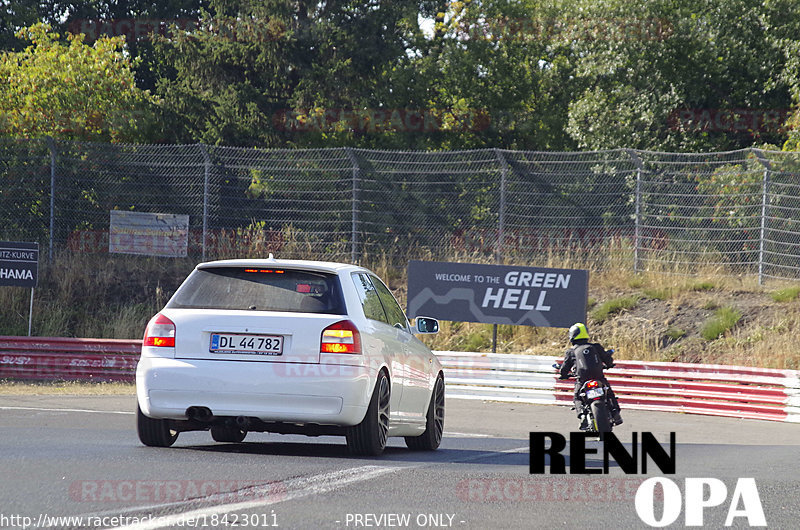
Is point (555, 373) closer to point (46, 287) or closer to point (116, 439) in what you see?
point (116, 439)

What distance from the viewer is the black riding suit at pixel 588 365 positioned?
46.0ft

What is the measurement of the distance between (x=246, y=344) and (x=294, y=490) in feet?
6.24

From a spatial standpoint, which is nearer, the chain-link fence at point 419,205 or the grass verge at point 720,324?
the grass verge at point 720,324

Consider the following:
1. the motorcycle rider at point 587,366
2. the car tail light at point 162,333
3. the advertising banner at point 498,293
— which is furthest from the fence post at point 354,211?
the car tail light at point 162,333

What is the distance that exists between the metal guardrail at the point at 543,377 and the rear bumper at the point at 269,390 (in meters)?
10.9

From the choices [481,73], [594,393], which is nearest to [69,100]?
[481,73]

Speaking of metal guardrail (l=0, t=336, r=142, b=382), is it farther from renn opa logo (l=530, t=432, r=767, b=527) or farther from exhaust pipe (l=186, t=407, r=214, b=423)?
exhaust pipe (l=186, t=407, r=214, b=423)

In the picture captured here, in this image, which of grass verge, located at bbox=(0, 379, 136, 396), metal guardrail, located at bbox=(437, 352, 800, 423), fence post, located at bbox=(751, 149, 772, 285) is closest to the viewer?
metal guardrail, located at bbox=(437, 352, 800, 423)

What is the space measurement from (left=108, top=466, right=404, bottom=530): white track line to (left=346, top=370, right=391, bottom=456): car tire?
1.67ft

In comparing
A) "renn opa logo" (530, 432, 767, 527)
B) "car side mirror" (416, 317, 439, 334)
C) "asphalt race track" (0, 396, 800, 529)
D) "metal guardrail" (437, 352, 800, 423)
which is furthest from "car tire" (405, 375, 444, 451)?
"metal guardrail" (437, 352, 800, 423)

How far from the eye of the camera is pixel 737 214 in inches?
914

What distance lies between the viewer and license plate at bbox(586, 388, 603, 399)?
45.4 feet

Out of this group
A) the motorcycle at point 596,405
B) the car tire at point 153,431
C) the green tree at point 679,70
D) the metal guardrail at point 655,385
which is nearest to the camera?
the car tire at point 153,431

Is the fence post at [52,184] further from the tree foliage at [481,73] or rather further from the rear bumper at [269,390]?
the rear bumper at [269,390]
